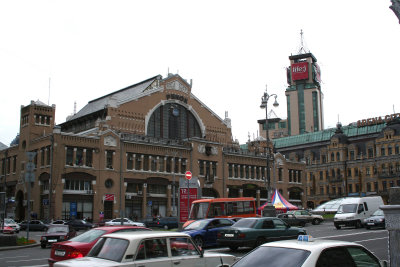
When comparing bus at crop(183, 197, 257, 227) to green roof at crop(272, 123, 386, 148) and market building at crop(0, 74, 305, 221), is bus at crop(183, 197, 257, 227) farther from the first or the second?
green roof at crop(272, 123, 386, 148)

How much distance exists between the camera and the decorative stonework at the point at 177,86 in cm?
6600

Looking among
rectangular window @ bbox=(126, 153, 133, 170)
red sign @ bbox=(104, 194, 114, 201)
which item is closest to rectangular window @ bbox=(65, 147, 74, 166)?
red sign @ bbox=(104, 194, 114, 201)

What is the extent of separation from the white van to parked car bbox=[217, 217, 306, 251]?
44.1 ft

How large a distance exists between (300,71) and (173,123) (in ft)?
283

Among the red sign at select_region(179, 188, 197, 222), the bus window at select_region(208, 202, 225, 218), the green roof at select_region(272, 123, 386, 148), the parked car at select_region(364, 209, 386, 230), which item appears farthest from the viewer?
the green roof at select_region(272, 123, 386, 148)

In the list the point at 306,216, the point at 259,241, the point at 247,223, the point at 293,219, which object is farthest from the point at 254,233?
the point at 306,216

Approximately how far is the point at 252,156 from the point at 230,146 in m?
4.10

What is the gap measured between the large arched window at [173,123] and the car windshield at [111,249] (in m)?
53.0

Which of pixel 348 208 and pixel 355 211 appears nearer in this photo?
pixel 355 211

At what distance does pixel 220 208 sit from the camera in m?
31.5

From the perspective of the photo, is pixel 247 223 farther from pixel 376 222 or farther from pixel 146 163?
pixel 146 163

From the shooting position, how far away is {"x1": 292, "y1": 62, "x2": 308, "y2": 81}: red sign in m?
141

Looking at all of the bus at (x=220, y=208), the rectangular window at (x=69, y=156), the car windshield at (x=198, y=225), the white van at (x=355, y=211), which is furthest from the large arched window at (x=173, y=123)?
the car windshield at (x=198, y=225)

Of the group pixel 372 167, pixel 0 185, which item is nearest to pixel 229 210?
pixel 0 185
